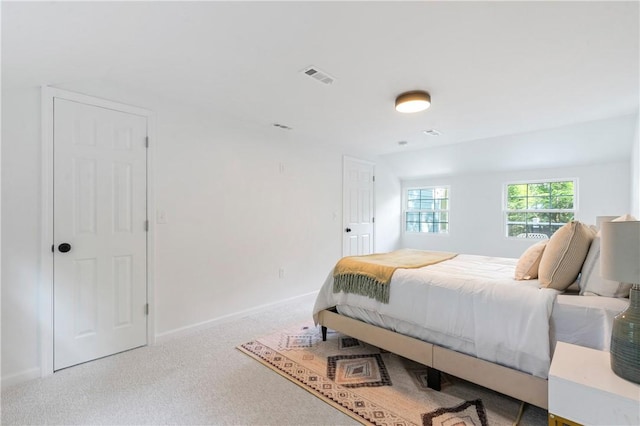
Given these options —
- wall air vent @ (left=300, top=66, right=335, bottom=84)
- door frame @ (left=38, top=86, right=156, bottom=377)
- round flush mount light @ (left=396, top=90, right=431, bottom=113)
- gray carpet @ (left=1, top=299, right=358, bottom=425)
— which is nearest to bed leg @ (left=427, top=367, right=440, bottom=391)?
gray carpet @ (left=1, top=299, right=358, bottom=425)

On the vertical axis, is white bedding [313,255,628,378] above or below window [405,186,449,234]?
below

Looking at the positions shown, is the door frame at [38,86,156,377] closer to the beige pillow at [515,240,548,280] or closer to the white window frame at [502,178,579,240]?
the beige pillow at [515,240,548,280]

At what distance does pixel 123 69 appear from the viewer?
2102 millimetres

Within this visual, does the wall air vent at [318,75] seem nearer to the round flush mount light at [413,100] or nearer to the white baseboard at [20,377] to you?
the round flush mount light at [413,100]

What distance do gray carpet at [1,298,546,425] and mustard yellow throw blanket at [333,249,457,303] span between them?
837 millimetres

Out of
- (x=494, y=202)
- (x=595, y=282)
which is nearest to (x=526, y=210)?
(x=494, y=202)

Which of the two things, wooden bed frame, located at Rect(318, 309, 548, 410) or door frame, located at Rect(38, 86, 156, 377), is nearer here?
wooden bed frame, located at Rect(318, 309, 548, 410)

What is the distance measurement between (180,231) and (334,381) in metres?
1.94

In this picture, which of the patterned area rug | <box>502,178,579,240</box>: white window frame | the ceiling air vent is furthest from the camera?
<box>502,178,579,240</box>: white window frame

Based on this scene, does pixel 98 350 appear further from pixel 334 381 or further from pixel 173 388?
pixel 334 381

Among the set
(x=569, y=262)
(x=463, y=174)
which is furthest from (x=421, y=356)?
(x=463, y=174)

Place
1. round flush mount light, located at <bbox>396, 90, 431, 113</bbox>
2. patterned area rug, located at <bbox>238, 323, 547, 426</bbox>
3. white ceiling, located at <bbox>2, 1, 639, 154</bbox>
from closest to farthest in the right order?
white ceiling, located at <bbox>2, 1, 639, 154</bbox>
patterned area rug, located at <bbox>238, 323, 547, 426</bbox>
round flush mount light, located at <bbox>396, 90, 431, 113</bbox>

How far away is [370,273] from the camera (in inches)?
95.5

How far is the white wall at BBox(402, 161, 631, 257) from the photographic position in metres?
4.04
